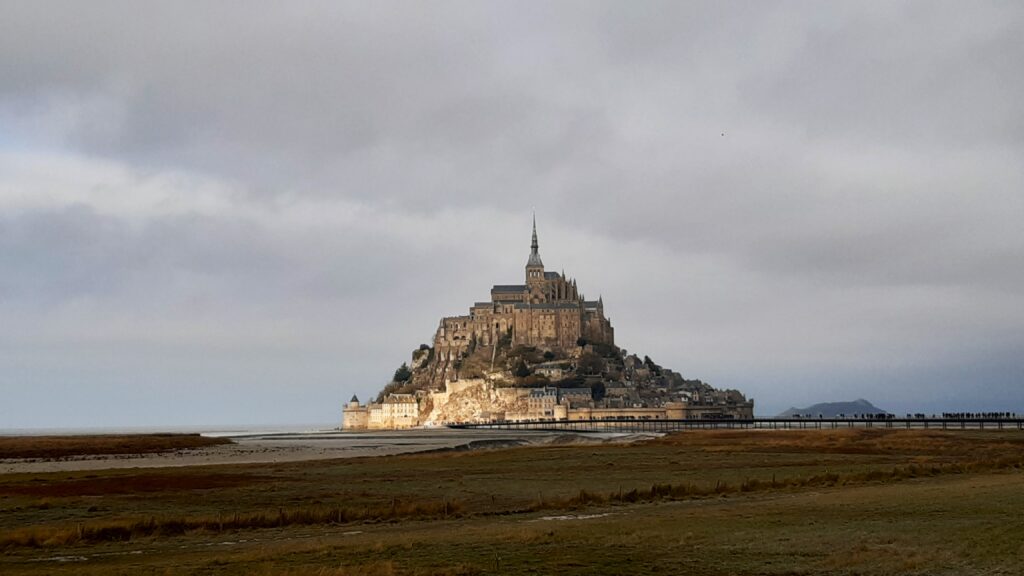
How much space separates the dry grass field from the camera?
57.0 feet

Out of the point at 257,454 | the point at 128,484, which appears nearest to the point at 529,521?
the point at 128,484

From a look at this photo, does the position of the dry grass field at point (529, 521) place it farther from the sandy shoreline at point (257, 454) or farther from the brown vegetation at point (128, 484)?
the sandy shoreline at point (257, 454)

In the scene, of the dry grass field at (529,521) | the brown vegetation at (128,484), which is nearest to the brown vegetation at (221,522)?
the dry grass field at (529,521)

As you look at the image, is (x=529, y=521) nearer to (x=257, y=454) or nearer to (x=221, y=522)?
(x=221, y=522)

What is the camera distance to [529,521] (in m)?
24.6

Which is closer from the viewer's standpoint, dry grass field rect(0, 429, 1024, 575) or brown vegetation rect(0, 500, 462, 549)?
dry grass field rect(0, 429, 1024, 575)

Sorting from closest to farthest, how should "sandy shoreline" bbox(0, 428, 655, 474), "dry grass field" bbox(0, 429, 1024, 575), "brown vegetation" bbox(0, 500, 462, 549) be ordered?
"dry grass field" bbox(0, 429, 1024, 575), "brown vegetation" bbox(0, 500, 462, 549), "sandy shoreline" bbox(0, 428, 655, 474)

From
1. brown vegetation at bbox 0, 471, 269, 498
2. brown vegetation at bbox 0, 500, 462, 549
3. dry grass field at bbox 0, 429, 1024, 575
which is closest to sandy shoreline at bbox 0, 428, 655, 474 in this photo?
brown vegetation at bbox 0, 471, 269, 498

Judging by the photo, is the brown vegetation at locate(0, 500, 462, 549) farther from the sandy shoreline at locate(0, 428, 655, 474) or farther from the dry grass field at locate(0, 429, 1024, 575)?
the sandy shoreline at locate(0, 428, 655, 474)

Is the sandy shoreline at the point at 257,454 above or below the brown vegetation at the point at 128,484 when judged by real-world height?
below

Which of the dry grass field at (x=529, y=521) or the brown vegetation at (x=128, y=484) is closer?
Answer: the dry grass field at (x=529, y=521)

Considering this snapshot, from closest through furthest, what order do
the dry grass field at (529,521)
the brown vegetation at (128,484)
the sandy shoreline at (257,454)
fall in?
the dry grass field at (529,521), the brown vegetation at (128,484), the sandy shoreline at (257,454)

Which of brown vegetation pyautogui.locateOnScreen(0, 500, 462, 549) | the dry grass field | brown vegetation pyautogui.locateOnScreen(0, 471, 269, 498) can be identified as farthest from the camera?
brown vegetation pyautogui.locateOnScreen(0, 471, 269, 498)

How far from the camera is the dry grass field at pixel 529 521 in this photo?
1736 cm
